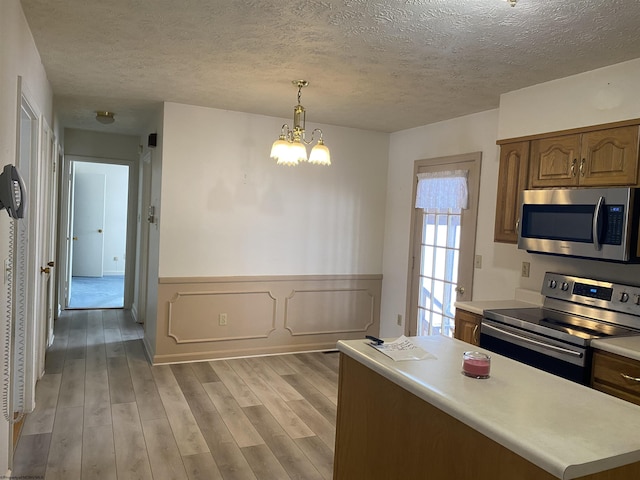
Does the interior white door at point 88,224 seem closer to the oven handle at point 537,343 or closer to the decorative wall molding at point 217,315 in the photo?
the decorative wall molding at point 217,315

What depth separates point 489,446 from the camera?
1385 mm

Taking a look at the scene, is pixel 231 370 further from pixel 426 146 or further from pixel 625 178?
pixel 625 178

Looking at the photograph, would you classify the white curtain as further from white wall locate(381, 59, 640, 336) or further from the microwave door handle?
the microwave door handle

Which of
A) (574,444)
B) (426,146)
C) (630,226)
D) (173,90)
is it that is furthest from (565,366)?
(173,90)

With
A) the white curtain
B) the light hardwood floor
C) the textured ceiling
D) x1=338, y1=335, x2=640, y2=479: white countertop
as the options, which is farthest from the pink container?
the white curtain

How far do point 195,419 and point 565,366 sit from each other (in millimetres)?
2339

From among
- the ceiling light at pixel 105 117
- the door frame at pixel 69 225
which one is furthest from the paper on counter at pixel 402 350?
the door frame at pixel 69 225

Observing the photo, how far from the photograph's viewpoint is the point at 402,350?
1995 millimetres

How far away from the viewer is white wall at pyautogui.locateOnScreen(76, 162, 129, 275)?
30.5 feet

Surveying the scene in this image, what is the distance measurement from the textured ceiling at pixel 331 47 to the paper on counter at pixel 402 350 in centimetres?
147

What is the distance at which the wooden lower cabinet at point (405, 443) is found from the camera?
1.35m

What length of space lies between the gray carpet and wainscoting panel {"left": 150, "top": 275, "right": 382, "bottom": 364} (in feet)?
8.07

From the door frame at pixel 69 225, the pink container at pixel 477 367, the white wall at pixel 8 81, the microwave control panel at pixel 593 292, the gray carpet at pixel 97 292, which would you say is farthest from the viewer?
the gray carpet at pixel 97 292

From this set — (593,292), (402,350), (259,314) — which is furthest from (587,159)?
(259,314)
